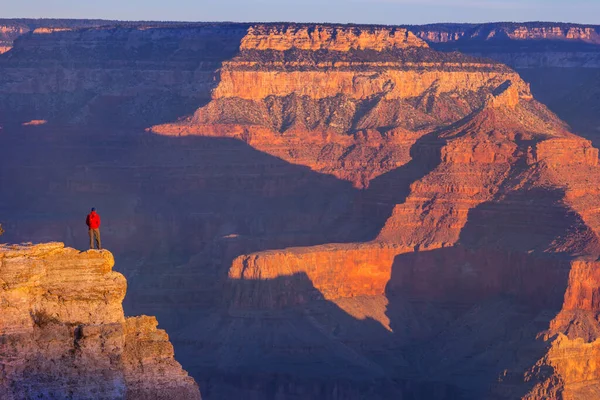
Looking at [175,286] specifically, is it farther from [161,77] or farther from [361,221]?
[161,77]

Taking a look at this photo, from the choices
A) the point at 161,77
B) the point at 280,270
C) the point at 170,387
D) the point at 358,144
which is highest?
the point at 161,77

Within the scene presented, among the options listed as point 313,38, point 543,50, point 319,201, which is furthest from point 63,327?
point 543,50

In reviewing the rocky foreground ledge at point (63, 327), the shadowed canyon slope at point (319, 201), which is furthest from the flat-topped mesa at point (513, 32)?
the rocky foreground ledge at point (63, 327)

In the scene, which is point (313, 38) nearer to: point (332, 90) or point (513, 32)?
point (332, 90)

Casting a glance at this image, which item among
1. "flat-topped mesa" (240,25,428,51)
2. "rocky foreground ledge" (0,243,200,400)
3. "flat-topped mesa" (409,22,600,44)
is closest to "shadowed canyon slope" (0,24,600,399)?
"flat-topped mesa" (240,25,428,51)

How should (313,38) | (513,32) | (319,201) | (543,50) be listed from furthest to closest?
(513,32) → (543,50) → (313,38) → (319,201)

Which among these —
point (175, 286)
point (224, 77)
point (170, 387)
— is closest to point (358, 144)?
point (224, 77)

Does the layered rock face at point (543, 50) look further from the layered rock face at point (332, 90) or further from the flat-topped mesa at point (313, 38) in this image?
the flat-topped mesa at point (313, 38)
